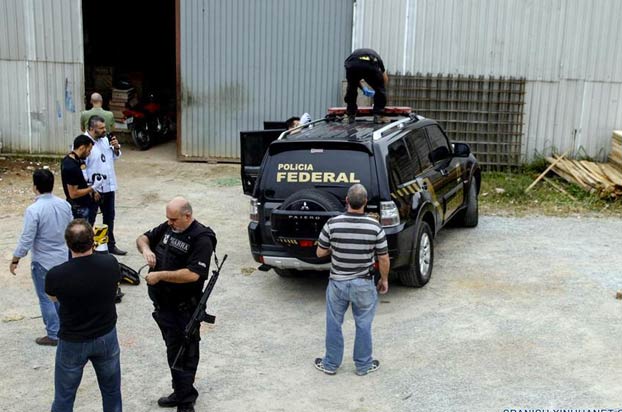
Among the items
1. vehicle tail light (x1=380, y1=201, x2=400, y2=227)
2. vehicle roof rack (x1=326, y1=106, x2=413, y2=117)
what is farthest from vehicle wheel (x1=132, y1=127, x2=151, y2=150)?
vehicle tail light (x1=380, y1=201, x2=400, y2=227)

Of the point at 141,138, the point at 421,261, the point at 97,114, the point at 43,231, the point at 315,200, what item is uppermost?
the point at 97,114

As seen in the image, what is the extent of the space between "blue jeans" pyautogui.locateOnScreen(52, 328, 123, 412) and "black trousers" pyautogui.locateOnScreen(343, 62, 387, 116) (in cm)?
587

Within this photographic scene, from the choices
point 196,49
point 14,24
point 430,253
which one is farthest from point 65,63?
point 430,253

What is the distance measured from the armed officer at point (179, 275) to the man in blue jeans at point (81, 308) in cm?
51

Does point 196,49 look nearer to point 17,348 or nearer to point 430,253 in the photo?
point 430,253

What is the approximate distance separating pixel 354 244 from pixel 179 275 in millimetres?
1499

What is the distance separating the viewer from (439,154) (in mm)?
9234

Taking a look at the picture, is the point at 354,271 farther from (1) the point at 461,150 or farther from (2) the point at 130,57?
(2) the point at 130,57

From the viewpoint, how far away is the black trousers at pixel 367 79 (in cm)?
1002

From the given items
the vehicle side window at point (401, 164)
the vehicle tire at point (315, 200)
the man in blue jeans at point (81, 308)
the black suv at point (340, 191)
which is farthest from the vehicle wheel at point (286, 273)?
the man in blue jeans at point (81, 308)

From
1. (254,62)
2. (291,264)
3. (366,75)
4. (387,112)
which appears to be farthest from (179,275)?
(254,62)

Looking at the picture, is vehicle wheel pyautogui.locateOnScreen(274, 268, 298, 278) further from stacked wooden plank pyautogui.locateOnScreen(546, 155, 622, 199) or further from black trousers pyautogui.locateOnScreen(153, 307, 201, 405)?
stacked wooden plank pyautogui.locateOnScreen(546, 155, 622, 199)

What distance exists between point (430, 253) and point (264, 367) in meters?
2.76

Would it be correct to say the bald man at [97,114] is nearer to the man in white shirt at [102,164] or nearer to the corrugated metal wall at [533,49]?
A: the man in white shirt at [102,164]
